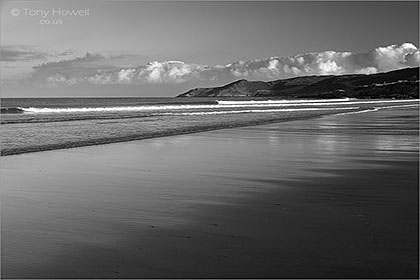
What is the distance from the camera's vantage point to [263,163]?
38.8 ft

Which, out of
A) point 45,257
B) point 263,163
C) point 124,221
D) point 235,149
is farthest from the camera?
point 235,149

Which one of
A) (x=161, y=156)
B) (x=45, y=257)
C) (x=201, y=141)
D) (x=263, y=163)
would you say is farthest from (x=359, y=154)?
(x=45, y=257)

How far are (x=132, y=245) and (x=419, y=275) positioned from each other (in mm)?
2828

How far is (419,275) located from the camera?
4395mm

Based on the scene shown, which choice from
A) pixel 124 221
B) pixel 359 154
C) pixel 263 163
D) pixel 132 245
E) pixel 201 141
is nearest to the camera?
pixel 132 245

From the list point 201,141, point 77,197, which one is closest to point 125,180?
point 77,197

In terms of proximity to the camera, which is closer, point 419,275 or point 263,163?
point 419,275

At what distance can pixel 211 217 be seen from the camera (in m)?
6.58

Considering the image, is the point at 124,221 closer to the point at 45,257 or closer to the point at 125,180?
the point at 45,257

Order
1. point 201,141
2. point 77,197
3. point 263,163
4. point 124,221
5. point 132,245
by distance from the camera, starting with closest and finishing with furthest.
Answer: point 132,245 → point 124,221 → point 77,197 → point 263,163 → point 201,141

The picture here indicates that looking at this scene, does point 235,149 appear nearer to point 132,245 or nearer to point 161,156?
point 161,156

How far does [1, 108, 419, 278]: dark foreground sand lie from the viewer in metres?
4.68

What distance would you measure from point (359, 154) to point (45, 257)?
33.2 feet

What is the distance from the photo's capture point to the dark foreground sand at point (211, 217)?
4.68 meters
